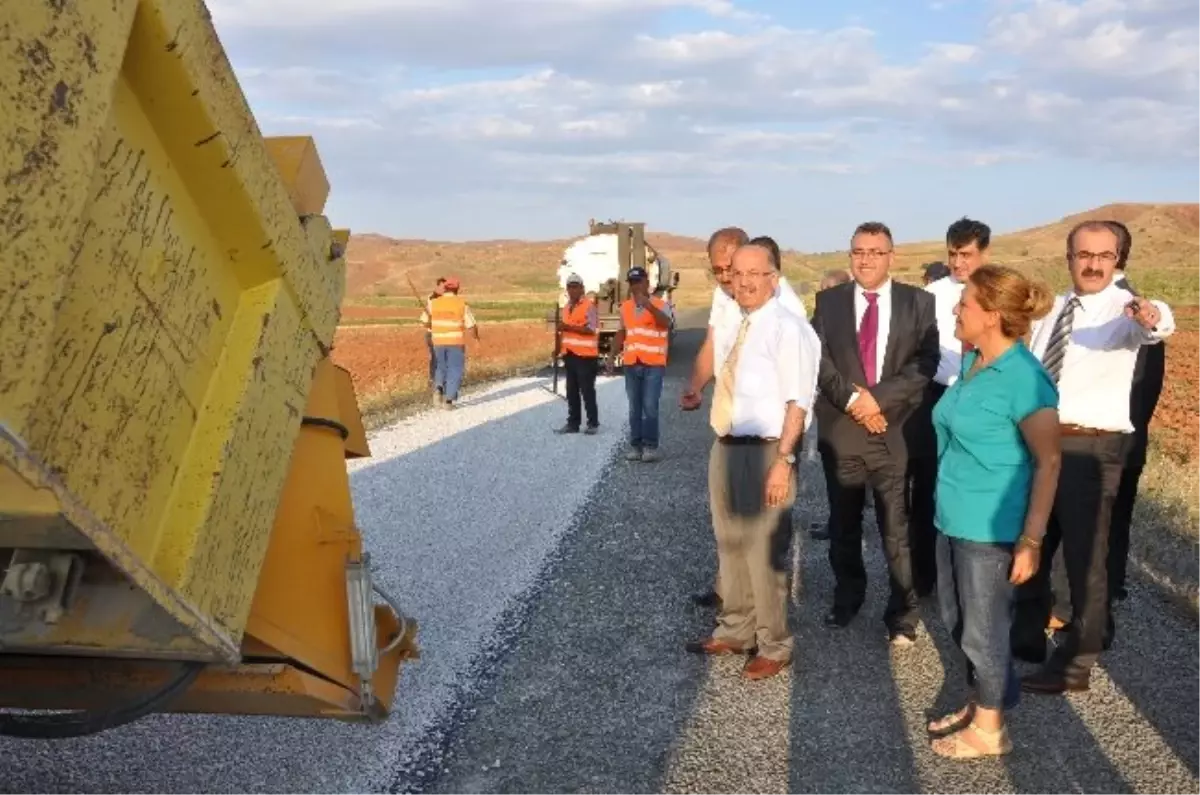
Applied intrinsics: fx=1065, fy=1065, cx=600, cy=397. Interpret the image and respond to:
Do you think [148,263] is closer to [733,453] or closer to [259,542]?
A: [259,542]

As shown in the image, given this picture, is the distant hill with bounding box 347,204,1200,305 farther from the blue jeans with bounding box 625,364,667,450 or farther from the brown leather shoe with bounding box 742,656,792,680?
the brown leather shoe with bounding box 742,656,792,680

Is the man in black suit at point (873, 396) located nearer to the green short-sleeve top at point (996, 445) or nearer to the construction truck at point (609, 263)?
the green short-sleeve top at point (996, 445)

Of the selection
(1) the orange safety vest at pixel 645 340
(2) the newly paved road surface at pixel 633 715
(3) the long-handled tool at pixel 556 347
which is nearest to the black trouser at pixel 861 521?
(2) the newly paved road surface at pixel 633 715

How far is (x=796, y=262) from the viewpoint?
138875 millimetres

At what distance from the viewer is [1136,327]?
444 cm

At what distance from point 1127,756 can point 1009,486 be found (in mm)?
1069

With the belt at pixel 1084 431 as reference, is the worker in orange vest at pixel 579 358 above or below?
below

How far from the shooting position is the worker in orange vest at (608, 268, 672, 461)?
10.5 metres

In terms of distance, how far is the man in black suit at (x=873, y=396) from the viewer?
512 centimetres

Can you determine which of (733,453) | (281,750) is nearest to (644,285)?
(733,453)

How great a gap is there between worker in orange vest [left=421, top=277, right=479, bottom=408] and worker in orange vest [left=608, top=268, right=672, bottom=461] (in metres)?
3.87

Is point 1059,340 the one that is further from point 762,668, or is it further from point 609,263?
point 609,263

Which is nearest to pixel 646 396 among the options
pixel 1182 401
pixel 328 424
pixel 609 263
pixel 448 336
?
pixel 448 336

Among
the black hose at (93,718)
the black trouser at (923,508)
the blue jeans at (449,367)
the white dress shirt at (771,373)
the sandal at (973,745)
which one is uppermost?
the white dress shirt at (771,373)
